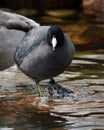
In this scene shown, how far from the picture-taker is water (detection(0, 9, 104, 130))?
635cm

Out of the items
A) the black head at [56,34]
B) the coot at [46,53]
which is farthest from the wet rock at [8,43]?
the black head at [56,34]

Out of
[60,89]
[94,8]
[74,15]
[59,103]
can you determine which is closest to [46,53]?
[59,103]

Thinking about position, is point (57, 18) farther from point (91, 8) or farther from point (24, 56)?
point (24, 56)

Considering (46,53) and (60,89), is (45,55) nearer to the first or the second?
(46,53)

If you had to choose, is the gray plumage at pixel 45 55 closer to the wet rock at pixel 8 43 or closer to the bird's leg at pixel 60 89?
the bird's leg at pixel 60 89

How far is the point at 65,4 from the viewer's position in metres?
15.0

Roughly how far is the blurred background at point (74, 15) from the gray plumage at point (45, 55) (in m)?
3.23

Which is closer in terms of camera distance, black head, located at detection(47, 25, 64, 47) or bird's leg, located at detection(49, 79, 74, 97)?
black head, located at detection(47, 25, 64, 47)

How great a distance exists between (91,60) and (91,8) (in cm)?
481

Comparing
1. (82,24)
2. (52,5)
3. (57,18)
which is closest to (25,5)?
(52,5)

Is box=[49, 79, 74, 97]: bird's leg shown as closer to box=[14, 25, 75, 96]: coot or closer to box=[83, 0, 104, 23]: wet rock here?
box=[14, 25, 75, 96]: coot

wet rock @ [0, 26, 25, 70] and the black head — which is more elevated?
the black head

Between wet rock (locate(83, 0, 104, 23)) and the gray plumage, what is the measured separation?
6.32 m

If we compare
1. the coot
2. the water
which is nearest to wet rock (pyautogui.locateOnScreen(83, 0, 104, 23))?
the water
